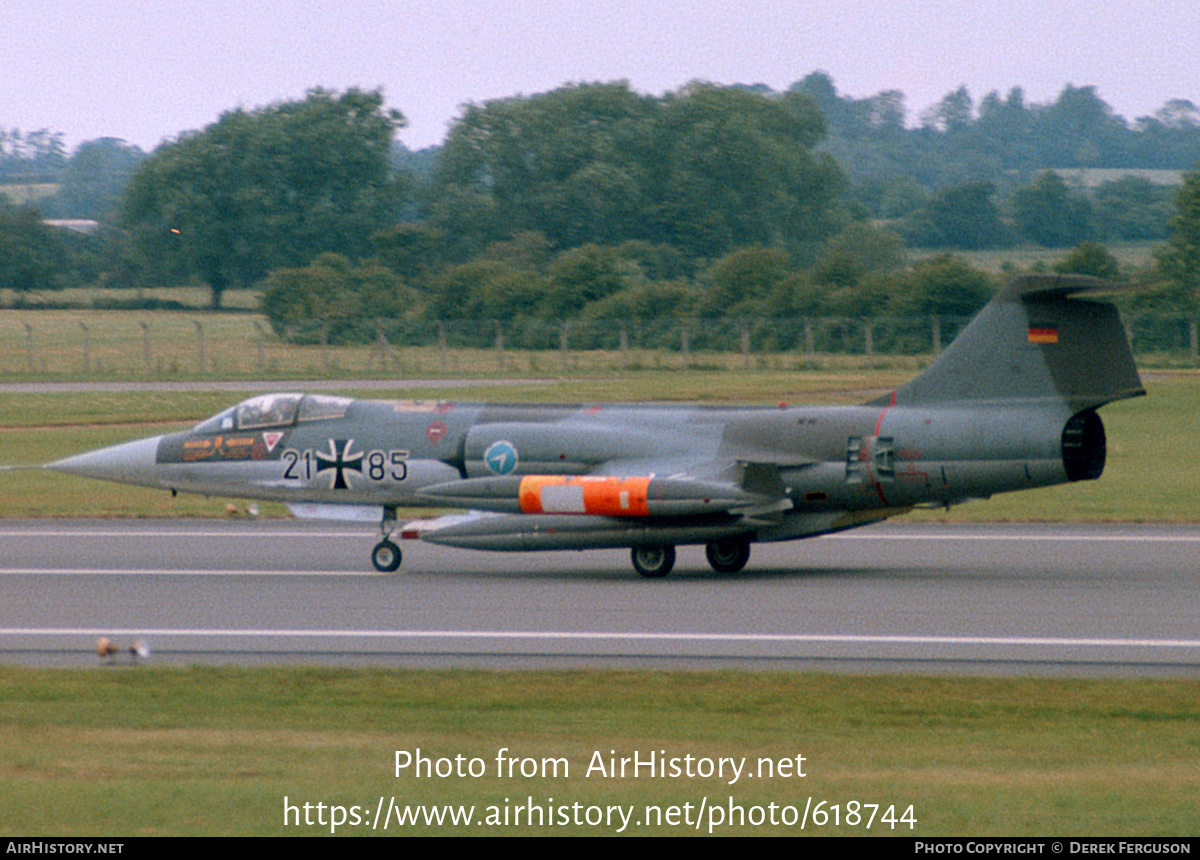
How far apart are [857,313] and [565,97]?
48.3 meters

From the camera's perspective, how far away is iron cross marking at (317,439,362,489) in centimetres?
1886

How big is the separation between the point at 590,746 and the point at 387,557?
9.22 meters

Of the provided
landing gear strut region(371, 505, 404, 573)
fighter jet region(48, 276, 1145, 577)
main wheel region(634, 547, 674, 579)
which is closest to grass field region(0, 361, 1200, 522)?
fighter jet region(48, 276, 1145, 577)

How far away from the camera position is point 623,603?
15781mm

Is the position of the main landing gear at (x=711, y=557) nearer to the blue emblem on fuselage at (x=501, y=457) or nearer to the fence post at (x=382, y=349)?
the blue emblem on fuselage at (x=501, y=457)

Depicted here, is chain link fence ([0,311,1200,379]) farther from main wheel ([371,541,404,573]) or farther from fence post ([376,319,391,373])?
main wheel ([371,541,404,573])

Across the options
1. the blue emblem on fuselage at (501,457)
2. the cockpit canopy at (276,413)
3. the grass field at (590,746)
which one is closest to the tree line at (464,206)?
the cockpit canopy at (276,413)

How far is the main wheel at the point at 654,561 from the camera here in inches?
694

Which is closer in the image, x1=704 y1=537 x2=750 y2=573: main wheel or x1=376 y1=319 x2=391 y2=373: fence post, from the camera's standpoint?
x1=704 y1=537 x2=750 y2=573: main wheel

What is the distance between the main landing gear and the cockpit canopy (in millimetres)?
4619

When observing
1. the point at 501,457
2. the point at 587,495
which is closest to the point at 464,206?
the point at 501,457

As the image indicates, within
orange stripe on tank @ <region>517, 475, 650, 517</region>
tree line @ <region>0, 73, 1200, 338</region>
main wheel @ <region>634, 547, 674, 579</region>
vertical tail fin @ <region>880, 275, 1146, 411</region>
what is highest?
tree line @ <region>0, 73, 1200, 338</region>

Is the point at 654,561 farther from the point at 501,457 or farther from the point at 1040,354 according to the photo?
the point at 1040,354

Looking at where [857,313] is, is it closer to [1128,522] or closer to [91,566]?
[1128,522]
